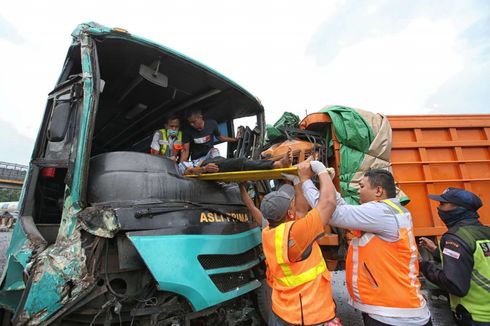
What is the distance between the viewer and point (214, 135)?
3746 millimetres

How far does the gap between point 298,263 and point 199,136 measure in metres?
2.13

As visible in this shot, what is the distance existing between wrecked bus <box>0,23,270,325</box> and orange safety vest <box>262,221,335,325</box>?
1.70 feet

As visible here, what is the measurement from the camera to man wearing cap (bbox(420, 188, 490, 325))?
2.04m

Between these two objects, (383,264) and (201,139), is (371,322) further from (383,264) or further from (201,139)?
(201,139)

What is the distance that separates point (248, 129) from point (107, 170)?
193cm

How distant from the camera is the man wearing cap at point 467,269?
6.70 feet

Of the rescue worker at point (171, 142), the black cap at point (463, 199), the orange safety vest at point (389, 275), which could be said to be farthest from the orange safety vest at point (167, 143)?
the black cap at point (463, 199)

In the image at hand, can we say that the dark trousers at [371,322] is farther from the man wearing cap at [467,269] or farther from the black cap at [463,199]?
the black cap at [463,199]

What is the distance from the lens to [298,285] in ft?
5.77

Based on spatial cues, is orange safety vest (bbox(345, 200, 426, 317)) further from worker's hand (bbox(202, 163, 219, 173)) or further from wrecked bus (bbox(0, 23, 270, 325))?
worker's hand (bbox(202, 163, 219, 173))

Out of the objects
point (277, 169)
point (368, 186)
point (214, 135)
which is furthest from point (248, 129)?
point (368, 186)

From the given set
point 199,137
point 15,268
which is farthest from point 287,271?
point 15,268

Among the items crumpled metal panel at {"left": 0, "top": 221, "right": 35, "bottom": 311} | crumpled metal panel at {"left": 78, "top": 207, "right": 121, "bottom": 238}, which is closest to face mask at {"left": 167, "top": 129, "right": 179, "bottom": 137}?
crumpled metal panel at {"left": 78, "top": 207, "right": 121, "bottom": 238}

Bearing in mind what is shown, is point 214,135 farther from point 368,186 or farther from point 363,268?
point 363,268
